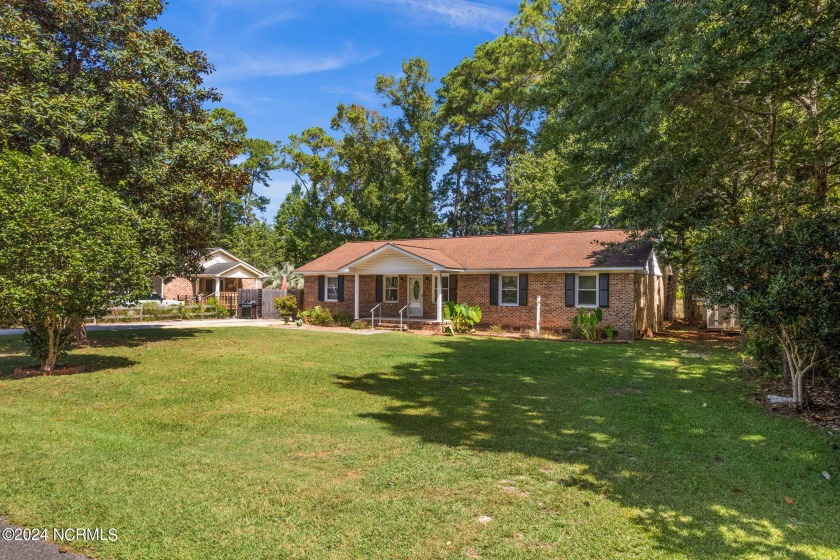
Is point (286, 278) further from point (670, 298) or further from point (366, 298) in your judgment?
point (670, 298)

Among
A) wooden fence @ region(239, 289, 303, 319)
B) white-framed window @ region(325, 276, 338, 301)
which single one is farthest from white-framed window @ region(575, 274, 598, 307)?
wooden fence @ region(239, 289, 303, 319)

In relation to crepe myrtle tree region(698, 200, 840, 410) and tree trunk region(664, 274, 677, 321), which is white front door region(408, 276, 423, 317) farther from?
crepe myrtle tree region(698, 200, 840, 410)

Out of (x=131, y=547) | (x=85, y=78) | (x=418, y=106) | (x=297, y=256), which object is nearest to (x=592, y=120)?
(x=131, y=547)

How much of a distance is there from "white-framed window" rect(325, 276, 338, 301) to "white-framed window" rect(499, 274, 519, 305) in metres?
8.87

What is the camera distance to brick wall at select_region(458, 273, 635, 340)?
18775 mm

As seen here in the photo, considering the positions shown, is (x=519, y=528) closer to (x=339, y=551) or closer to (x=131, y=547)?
(x=339, y=551)

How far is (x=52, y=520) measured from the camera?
13.5 feet

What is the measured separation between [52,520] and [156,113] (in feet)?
44.3

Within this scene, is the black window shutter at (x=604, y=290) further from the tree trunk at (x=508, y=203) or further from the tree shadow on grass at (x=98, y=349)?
the tree trunk at (x=508, y=203)

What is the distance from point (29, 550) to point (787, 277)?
9.02 meters

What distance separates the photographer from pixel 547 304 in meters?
20.5

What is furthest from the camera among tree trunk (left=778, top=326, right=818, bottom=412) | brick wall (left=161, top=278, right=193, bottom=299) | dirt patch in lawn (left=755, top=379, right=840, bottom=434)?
brick wall (left=161, top=278, right=193, bottom=299)

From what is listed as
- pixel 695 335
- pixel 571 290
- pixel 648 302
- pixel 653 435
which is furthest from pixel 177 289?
pixel 653 435

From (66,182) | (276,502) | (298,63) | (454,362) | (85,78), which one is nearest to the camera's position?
(276,502)
